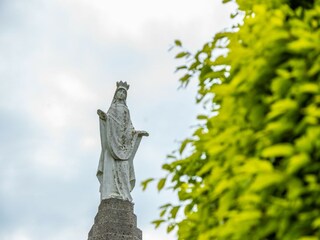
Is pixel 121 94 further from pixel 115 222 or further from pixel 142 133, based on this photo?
pixel 115 222

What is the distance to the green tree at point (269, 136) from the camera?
2812 mm

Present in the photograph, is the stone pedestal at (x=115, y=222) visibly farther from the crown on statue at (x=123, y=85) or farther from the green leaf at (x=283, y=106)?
the green leaf at (x=283, y=106)

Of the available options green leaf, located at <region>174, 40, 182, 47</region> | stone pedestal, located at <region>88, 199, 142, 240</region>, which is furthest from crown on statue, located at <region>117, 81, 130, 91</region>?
green leaf, located at <region>174, 40, 182, 47</region>

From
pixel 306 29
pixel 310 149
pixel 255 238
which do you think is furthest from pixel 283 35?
pixel 255 238

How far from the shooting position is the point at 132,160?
1523 centimetres

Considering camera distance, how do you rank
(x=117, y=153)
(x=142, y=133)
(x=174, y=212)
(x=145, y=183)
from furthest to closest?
1. (x=142, y=133)
2. (x=117, y=153)
3. (x=174, y=212)
4. (x=145, y=183)

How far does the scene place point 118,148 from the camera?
49.0 ft

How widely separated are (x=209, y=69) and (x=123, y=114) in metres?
11.1

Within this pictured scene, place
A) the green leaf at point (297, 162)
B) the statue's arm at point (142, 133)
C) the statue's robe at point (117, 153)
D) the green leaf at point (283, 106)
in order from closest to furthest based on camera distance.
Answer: the green leaf at point (297, 162)
the green leaf at point (283, 106)
the statue's robe at point (117, 153)
the statue's arm at point (142, 133)

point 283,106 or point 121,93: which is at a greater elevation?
point 121,93

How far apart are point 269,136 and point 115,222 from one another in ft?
37.3

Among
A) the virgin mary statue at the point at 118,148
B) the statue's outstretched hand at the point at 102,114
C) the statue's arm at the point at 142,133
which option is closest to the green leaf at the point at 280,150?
the virgin mary statue at the point at 118,148


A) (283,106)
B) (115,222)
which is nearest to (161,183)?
(283,106)

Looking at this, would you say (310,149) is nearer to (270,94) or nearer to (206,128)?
(270,94)
